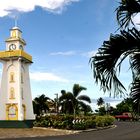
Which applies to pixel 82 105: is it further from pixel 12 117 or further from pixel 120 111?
pixel 120 111

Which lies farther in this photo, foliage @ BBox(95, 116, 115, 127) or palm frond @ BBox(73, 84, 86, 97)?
palm frond @ BBox(73, 84, 86, 97)

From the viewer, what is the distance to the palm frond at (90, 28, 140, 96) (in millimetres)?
7285

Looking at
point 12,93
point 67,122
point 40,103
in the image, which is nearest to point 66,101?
point 12,93

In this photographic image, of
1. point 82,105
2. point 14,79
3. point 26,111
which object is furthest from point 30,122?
point 82,105

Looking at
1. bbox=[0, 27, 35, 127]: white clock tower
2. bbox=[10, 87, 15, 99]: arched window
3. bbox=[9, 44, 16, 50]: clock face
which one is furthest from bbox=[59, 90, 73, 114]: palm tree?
bbox=[9, 44, 16, 50]: clock face

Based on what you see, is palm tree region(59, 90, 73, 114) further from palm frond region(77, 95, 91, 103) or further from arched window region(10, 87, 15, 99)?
arched window region(10, 87, 15, 99)

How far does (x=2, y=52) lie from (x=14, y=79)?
3.42 metres

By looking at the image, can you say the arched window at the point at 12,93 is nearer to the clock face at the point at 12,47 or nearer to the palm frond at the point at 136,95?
the clock face at the point at 12,47

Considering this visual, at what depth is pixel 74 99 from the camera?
193 feet

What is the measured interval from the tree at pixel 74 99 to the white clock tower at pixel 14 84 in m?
10.3

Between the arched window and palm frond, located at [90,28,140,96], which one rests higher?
the arched window

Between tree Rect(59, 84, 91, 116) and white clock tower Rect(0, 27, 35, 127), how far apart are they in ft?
33.9

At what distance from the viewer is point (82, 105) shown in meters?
59.6

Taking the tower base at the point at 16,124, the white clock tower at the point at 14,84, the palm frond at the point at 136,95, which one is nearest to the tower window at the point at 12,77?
the white clock tower at the point at 14,84
